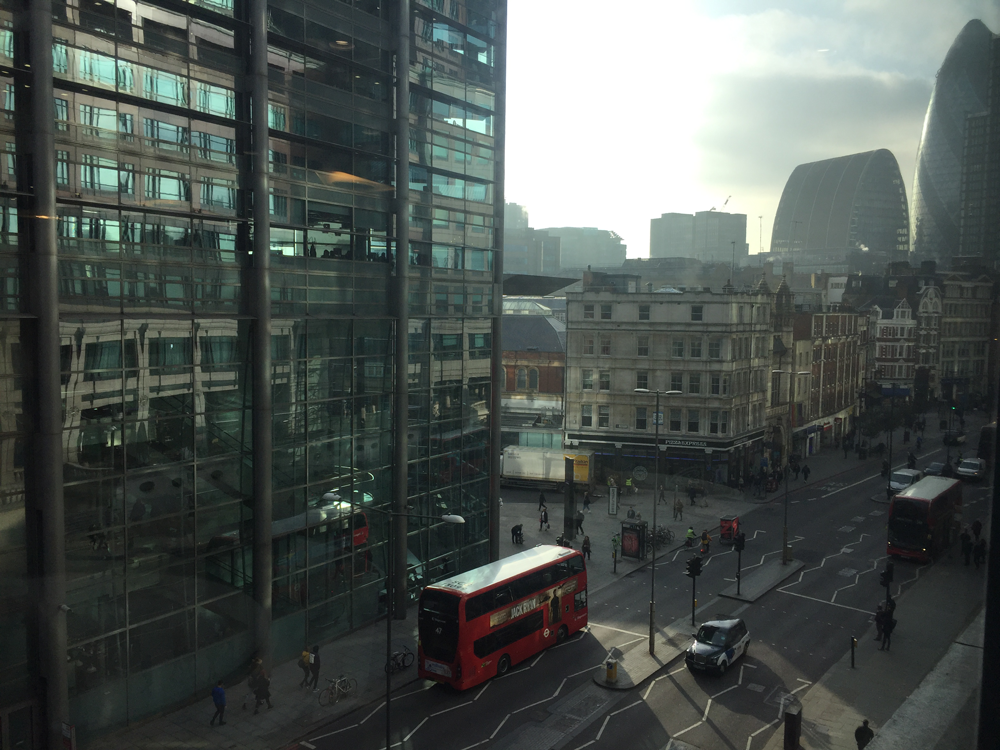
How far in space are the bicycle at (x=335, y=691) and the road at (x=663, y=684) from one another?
734mm

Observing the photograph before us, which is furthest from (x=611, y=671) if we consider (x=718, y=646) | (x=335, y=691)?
(x=335, y=691)

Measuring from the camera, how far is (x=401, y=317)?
28.5m

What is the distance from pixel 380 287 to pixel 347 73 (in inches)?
284

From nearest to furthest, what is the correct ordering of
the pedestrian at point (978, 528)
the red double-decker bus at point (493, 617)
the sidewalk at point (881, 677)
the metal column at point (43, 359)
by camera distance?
the pedestrian at point (978, 528) < the metal column at point (43, 359) < the sidewalk at point (881, 677) < the red double-decker bus at point (493, 617)

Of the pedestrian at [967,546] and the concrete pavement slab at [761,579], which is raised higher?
the pedestrian at [967,546]

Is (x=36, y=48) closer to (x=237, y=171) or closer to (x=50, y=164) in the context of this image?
(x=50, y=164)

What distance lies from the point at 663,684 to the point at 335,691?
957 cm

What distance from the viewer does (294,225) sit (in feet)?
80.8

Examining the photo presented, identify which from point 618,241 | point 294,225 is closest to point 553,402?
point 294,225

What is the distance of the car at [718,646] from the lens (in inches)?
934

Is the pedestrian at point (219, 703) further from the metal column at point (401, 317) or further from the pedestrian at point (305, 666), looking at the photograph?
the metal column at point (401, 317)

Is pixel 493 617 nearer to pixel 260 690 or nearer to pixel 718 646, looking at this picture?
pixel 260 690

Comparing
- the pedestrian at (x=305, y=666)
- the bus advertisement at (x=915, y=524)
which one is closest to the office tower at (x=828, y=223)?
the bus advertisement at (x=915, y=524)

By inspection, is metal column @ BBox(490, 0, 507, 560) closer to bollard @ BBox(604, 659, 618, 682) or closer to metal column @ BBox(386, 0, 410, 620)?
metal column @ BBox(386, 0, 410, 620)
